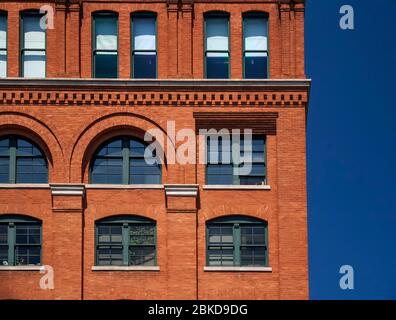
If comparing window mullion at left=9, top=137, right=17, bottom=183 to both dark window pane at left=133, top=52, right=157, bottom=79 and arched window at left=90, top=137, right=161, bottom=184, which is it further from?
dark window pane at left=133, top=52, right=157, bottom=79

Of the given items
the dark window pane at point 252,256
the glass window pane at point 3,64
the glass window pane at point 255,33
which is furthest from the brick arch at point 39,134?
the glass window pane at point 255,33

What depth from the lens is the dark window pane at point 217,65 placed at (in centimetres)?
5534

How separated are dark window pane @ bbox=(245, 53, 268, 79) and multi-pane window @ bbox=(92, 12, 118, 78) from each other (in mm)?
4926

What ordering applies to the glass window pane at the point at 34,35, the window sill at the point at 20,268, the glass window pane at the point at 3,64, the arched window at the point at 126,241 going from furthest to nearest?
the glass window pane at the point at 34,35 < the glass window pane at the point at 3,64 < the arched window at the point at 126,241 < the window sill at the point at 20,268

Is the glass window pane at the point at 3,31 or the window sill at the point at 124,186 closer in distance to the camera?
the window sill at the point at 124,186

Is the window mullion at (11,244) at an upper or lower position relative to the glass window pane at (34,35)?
lower

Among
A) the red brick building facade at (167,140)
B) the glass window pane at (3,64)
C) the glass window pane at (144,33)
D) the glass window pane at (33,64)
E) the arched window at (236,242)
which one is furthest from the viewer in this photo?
the glass window pane at (144,33)

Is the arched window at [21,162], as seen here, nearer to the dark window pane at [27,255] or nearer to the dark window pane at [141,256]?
the dark window pane at [27,255]

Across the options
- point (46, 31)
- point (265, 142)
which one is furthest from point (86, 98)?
point (265, 142)

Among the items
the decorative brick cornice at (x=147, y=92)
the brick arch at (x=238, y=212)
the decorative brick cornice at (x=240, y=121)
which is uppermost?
the decorative brick cornice at (x=147, y=92)

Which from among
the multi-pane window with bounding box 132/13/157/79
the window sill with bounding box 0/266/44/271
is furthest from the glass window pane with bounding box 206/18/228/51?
the window sill with bounding box 0/266/44/271

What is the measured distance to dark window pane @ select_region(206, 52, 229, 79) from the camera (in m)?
55.3

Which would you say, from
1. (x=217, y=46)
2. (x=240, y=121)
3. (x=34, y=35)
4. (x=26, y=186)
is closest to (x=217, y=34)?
(x=217, y=46)

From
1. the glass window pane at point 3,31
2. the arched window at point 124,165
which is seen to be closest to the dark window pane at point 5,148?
the arched window at point 124,165
